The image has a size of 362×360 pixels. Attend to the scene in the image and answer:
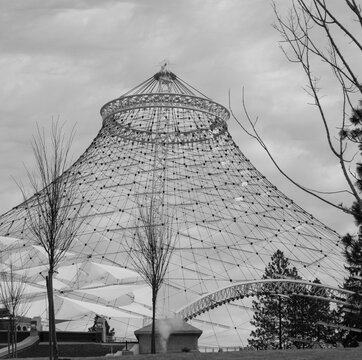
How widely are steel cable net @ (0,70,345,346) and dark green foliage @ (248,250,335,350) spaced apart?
1.07 meters

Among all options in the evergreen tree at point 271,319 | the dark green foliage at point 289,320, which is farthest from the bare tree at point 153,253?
the dark green foliage at point 289,320

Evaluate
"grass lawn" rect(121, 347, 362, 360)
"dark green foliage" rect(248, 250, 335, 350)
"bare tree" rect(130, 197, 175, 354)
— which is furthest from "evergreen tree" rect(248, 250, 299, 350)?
"grass lawn" rect(121, 347, 362, 360)

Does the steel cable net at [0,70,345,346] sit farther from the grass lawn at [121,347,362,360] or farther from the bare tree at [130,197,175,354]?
the grass lawn at [121,347,362,360]

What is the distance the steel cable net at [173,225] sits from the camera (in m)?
47.4

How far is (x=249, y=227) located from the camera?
2282 inches

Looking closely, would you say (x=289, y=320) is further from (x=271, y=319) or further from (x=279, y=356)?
(x=279, y=356)

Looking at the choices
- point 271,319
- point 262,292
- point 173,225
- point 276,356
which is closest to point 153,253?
point 276,356

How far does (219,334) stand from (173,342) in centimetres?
1747

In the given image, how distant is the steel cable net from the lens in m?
47.4

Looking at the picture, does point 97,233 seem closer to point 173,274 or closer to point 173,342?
point 173,274

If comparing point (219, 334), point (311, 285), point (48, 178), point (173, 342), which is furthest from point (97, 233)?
point (48, 178)

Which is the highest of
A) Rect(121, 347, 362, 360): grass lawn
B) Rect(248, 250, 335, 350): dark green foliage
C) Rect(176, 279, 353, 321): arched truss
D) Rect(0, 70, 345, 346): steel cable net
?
Rect(0, 70, 345, 346): steel cable net

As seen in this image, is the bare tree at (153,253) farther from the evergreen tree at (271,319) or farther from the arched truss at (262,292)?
the evergreen tree at (271,319)

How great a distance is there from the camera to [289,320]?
48969mm
